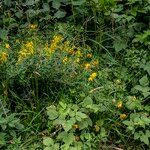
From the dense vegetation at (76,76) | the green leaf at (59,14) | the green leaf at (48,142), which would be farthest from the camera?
the green leaf at (59,14)

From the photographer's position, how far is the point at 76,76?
11.5 feet

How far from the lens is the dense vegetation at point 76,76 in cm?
318

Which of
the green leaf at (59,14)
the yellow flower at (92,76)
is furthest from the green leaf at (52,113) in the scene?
the green leaf at (59,14)

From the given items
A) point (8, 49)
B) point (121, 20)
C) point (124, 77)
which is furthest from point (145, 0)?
point (8, 49)

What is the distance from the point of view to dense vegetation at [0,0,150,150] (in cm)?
318

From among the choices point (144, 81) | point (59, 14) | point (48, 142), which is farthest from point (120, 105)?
point (59, 14)

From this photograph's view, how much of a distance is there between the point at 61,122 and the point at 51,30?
1378mm

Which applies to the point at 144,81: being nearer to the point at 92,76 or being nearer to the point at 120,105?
the point at 120,105

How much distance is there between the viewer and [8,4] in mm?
4176

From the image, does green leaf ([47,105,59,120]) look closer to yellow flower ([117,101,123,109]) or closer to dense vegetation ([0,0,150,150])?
dense vegetation ([0,0,150,150])

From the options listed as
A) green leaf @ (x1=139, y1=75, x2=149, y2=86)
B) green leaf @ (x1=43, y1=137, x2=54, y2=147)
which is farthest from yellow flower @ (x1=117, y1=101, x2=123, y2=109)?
green leaf @ (x1=43, y1=137, x2=54, y2=147)

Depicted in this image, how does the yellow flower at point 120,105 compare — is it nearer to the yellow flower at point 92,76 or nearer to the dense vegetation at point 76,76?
the dense vegetation at point 76,76

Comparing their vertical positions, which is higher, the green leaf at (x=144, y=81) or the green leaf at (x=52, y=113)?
the green leaf at (x=144, y=81)

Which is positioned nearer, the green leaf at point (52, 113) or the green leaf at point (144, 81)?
the green leaf at point (52, 113)
